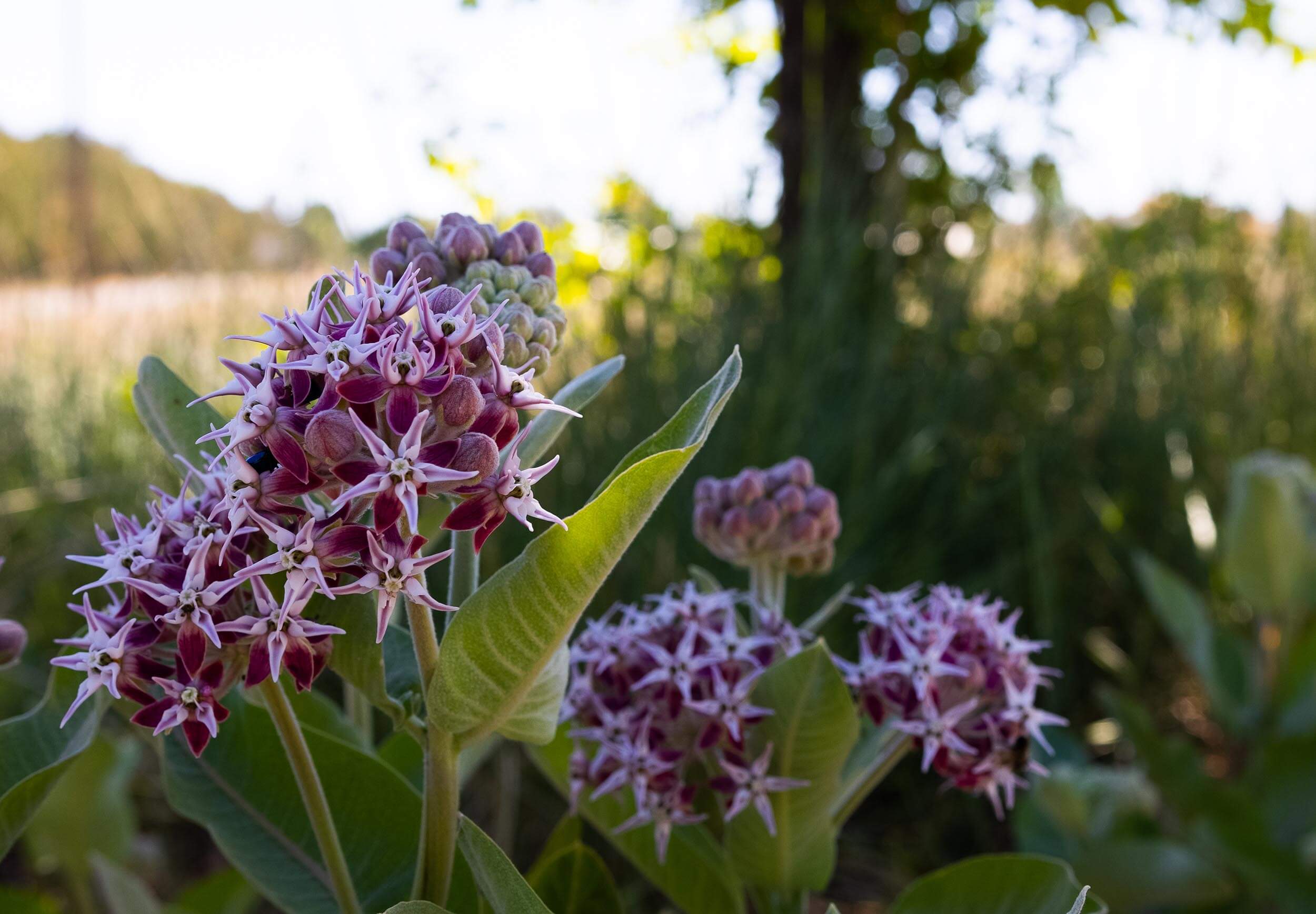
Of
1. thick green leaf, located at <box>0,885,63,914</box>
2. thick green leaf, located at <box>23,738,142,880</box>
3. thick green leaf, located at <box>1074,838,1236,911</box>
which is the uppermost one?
thick green leaf, located at <box>0,885,63,914</box>

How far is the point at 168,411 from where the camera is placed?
0.49 meters

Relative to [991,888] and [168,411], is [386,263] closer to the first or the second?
[168,411]

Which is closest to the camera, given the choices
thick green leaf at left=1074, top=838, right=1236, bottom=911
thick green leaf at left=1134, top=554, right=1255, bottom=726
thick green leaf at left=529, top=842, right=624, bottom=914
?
thick green leaf at left=529, top=842, right=624, bottom=914

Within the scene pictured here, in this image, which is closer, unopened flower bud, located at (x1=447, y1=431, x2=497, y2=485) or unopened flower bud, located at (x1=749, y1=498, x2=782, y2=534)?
unopened flower bud, located at (x1=447, y1=431, x2=497, y2=485)

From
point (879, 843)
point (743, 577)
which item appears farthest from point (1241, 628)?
point (743, 577)

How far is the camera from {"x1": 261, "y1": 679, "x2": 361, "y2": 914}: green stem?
41 centimetres

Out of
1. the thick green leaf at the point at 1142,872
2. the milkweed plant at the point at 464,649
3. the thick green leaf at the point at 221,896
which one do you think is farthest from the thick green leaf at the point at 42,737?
the thick green leaf at the point at 1142,872

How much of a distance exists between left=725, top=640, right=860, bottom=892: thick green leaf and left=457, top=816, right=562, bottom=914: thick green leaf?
159 millimetres

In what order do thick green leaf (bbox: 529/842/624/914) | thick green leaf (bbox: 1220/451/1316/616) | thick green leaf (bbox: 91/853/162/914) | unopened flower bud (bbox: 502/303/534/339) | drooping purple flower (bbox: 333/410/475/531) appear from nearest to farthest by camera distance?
1. drooping purple flower (bbox: 333/410/475/531)
2. unopened flower bud (bbox: 502/303/534/339)
3. thick green leaf (bbox: 529/842/624/914)
4. thick green leaf (bbox: 91/853/162/914)
5. thick green leaf (bbox: 1220/451/1316/616)

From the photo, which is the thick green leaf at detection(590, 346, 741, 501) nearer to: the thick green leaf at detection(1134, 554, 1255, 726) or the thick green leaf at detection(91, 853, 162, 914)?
the thick green leaf at detection(91, 853, 162, 914)

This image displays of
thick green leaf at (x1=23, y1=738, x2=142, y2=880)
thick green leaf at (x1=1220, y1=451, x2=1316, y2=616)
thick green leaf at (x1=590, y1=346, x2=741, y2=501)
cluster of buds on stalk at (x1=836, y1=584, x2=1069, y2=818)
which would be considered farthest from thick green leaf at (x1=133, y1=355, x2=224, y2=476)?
thick green leaf at (x1=1220, y1=451, x2=1316, y2=616)

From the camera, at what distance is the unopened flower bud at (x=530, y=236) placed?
1.66ft

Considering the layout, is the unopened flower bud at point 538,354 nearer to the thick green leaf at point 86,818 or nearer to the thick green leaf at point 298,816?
the thick green leaf at point 298,816

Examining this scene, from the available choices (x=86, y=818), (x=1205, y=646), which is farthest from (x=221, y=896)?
(x=1205, y=646)
